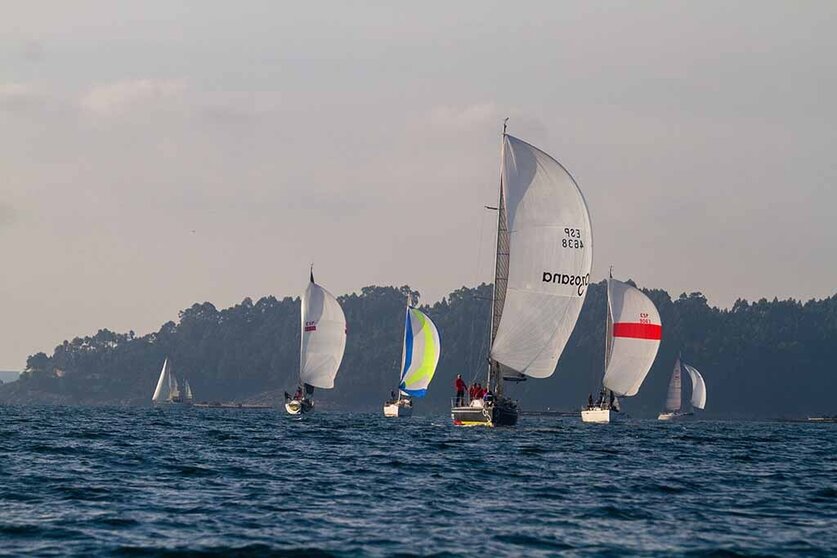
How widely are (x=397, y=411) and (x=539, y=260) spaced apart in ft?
161

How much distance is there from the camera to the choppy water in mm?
22953

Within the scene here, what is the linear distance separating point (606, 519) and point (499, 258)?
41631 millimetres

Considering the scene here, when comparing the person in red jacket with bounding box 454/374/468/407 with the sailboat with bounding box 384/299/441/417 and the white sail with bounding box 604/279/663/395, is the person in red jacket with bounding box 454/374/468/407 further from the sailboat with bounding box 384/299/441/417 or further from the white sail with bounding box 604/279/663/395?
the sailboat with bounding box 384/299/441/417

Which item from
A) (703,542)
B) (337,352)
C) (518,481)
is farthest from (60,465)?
(337,352)

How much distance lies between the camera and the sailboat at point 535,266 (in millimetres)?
66250

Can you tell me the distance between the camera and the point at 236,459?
4059cm

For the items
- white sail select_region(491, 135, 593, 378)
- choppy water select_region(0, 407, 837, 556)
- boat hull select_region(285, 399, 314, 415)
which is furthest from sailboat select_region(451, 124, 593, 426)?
boat hull select_region(285, 399, 314, 415)

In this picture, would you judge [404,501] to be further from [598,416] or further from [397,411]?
[397,411]

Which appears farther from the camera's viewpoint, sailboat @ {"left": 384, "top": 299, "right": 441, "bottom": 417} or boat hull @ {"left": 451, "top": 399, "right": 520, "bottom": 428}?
sailboat @ {"left": 384, "top": 299, "right": 441, "bottom": 417}

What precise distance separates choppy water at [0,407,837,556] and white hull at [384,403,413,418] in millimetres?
65250

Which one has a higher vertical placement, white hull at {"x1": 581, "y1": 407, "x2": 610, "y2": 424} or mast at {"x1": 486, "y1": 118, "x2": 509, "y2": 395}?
mast at {"x1": 486, "y1": 118, "x2": 509, "y2": 395}

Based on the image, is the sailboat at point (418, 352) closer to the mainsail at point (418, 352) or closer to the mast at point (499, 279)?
the mainsail at point (418, 352)

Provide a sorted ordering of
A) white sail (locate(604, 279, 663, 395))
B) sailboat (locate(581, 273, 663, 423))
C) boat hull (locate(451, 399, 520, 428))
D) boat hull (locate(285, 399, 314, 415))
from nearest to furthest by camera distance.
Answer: boat hull (locate(451, 399, 520, 428)) → sailboat (locate(581, 273, 663, 423)) → white sail (locate(604, 279, 663, 395)) → boat hull (locate(285, 399, 314, 415))

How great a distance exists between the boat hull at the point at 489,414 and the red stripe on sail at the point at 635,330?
31.1 metres
